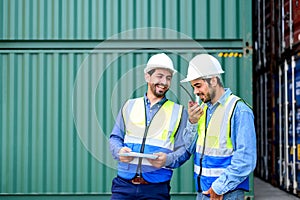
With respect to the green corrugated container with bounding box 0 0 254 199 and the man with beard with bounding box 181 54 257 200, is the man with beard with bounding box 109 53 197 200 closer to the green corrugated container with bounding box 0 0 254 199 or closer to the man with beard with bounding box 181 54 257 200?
the man with beard with bounding box 181 54 257 200

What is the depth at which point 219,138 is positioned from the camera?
4.01m

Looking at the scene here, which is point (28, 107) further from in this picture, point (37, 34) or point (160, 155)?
point (160, 155)

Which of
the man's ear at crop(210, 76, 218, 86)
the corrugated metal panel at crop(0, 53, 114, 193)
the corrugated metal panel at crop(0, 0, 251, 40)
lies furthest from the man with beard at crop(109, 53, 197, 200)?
the corrugated metal panel at crop(0, 0, 251, 40)

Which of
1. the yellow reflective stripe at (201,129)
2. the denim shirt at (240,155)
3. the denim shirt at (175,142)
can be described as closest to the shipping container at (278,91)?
the denim shirt at (175,142)

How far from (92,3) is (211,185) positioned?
4.71 meters

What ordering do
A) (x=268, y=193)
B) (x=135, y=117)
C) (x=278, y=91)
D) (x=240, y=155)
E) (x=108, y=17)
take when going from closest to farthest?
(x=240, y=155) → (x=135, y=117) → (x=108, y=17) → (x=268, y=193) → (x=278, y=91)

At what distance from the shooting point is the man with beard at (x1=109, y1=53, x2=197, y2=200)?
4.46 meters

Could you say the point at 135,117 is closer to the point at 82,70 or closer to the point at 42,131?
the point at 82,70

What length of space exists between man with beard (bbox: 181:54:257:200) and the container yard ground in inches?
185

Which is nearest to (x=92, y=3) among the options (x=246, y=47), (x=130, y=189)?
(x=246, y=47)

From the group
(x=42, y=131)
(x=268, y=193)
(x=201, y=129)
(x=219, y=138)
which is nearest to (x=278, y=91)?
(x=268, y=193)

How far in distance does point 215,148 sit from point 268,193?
541cm

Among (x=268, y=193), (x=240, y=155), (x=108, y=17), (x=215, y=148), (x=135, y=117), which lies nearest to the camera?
(x=240, y=155)

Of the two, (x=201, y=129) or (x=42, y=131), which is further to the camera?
(x=42, y=131)
